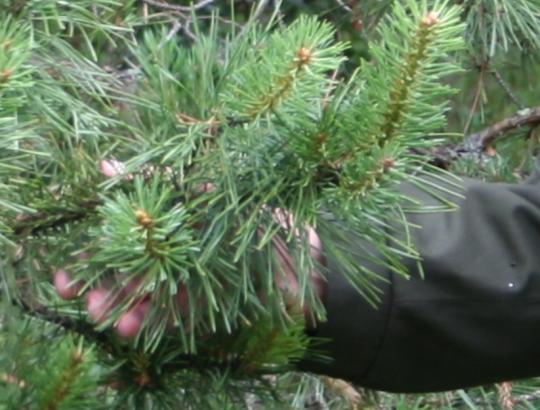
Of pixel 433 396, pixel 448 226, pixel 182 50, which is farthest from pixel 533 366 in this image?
pixel 433 396

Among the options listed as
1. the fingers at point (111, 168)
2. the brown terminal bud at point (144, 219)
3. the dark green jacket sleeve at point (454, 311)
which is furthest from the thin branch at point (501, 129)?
the brown terminal bud at point (144, 219)

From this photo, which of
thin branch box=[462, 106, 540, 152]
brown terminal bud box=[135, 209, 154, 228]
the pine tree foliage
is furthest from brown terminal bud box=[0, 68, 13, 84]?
thin branch box=[462, 106, 540, 152]

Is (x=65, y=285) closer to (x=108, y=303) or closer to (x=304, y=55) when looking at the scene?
(x=108, y=303)

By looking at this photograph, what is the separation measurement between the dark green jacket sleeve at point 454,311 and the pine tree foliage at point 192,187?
0.06 m

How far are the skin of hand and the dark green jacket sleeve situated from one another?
0.41 ft

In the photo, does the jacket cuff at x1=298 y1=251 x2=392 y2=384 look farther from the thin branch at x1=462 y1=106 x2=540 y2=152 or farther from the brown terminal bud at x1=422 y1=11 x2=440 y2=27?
the thin branch at x1=462 y1=106 x2=540 y2=152

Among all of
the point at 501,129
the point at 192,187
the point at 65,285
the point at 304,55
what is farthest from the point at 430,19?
the point at 501,129

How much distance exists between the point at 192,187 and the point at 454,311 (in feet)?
0.96

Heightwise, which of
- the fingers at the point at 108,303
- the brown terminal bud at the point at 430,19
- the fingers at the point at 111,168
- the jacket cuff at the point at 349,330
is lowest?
the jacket cuff at the point at 349,330

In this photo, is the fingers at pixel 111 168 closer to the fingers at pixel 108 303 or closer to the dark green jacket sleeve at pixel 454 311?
the fingers at pixel 108 303

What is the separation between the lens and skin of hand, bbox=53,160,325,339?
3.19ft

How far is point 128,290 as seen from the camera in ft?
3.15

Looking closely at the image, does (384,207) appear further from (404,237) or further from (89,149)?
(89,149)

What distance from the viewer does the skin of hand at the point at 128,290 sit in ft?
3.19
